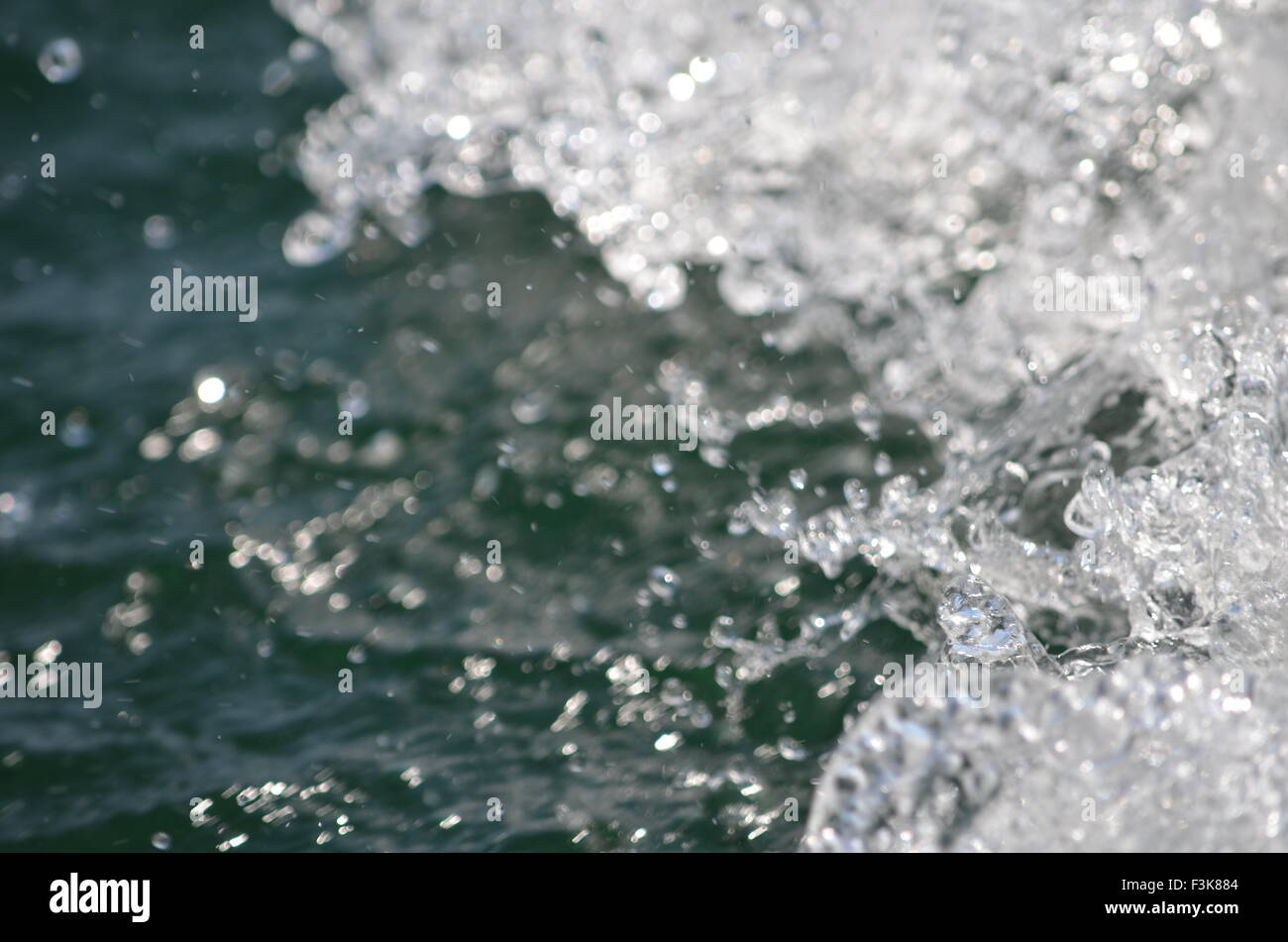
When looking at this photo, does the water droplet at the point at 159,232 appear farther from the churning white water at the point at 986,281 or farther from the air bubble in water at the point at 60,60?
the air bubble in water at the point at 60,60

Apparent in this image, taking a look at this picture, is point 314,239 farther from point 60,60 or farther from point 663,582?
point 663,582

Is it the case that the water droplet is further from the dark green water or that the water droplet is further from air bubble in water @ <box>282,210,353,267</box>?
air bubble in water @ <box>282,210,353,267</box>

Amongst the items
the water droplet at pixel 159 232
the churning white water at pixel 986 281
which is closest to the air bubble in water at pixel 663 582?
the churning white water at pixel 986 281

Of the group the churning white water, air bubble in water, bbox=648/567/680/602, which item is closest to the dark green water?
air bubble in water, bbox=648/567/680/602

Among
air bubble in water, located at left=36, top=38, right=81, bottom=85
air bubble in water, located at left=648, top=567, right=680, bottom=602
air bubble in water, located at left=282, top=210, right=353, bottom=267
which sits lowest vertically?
air bubble in water, located at left=648, top=567, right=680, bottom=602

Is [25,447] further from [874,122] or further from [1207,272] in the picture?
[1207,272]

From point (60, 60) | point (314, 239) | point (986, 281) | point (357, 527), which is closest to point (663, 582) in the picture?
point (357, 527)

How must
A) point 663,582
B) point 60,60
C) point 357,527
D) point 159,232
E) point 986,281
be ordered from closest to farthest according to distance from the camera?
point 663,582 < point 357,527 < point 986,281 < point 159,232 < point 60,60
